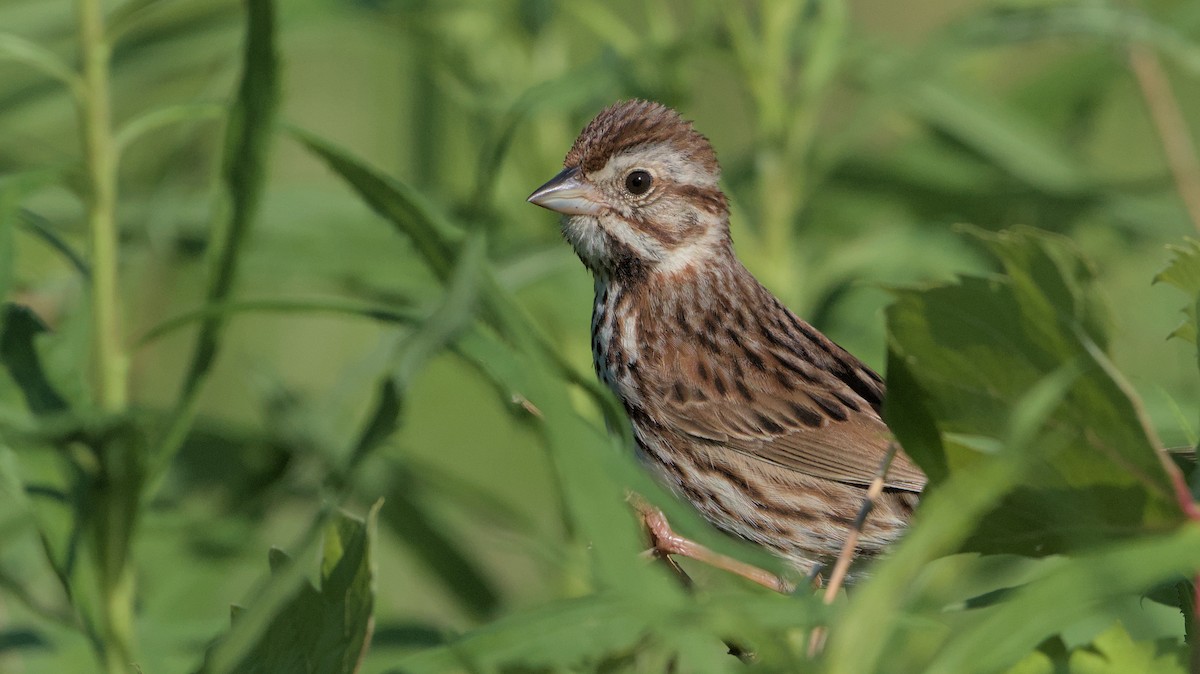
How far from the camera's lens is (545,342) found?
1502 mm

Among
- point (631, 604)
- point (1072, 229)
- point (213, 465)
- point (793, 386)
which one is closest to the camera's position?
point (631, 604)

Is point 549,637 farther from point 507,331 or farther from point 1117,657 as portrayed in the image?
point 1117,657

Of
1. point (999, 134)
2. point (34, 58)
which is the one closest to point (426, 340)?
point (34, 58)

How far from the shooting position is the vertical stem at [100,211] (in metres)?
2.03

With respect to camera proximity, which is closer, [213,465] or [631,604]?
[631,604]

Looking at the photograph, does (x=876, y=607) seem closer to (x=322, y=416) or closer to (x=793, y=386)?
(x=793, y=386)

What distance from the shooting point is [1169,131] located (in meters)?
3.38

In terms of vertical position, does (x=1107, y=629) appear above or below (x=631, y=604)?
above

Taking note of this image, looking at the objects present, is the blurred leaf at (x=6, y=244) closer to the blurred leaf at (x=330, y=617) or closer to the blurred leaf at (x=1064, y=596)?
the blurred leaf at (x=330, y=617)

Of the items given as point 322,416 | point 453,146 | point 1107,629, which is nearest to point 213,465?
point 322,416

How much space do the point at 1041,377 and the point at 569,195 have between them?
5.62 ft

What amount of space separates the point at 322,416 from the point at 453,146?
108 cm

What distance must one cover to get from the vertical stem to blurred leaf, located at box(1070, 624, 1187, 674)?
1.26 metres

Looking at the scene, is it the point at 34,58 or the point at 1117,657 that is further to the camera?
the point at 34,58
